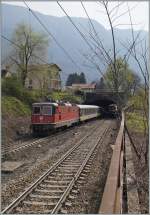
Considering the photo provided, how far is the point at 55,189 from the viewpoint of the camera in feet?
36.2

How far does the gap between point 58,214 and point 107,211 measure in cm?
427

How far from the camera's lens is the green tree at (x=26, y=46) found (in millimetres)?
58562

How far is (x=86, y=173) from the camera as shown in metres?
13.5

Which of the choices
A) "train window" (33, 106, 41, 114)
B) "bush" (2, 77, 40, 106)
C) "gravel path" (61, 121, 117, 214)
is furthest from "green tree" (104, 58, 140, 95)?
"bush" (2, 77, 40, 106)

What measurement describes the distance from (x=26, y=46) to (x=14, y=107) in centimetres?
2246

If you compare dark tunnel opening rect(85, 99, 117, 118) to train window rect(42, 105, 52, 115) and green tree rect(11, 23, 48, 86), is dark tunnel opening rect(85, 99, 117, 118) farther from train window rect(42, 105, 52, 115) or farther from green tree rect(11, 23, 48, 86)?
train window rect(42, 105, 52, 115)

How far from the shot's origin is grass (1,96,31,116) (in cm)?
3669

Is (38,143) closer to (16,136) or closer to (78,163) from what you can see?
(16,136)

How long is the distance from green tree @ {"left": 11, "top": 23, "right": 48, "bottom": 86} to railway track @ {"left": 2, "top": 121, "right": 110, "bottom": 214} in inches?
1681

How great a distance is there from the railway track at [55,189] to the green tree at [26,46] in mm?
42707

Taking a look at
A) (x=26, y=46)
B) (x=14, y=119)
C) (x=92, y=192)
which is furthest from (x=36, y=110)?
(x=26, y=46)

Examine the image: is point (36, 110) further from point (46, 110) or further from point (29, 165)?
point (29, 165)

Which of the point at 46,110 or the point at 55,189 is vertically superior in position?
the point at 46,110

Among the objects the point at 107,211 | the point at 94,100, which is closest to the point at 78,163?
the point at 107,211
